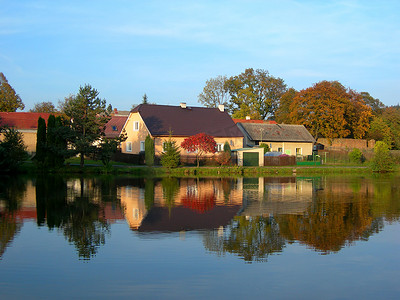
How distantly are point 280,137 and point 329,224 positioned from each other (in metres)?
42.4

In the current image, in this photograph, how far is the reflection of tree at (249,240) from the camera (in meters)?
11.8

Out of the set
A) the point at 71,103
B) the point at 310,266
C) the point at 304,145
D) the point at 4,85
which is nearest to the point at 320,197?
the point at 310,266

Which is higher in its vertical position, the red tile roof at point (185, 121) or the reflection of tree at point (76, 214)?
the red tile roof at point (185, 121)

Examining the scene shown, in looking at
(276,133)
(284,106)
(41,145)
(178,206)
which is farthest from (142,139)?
(284,106)

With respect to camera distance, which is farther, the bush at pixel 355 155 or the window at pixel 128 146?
the bush at pixel 355 155

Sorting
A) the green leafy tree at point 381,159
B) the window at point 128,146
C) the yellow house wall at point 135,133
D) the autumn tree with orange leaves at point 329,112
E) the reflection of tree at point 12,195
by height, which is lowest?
the reflection of tree at point 12,195

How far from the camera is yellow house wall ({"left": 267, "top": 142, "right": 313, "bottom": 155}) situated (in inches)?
2243

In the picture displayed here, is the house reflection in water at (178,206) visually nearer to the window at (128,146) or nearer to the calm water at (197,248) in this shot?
the calm water at (197,248)

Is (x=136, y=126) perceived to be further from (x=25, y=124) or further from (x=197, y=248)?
(x=197, y=248)

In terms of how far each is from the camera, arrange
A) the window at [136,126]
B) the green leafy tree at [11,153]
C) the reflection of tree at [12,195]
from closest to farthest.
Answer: the reflection of tree at [12,195]
the green leafy tree at [11,153]
the window at [136,126]

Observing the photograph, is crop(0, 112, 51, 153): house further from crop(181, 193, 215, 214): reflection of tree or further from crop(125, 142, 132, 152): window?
crop(181, 193, 215, 214): reflection of tree

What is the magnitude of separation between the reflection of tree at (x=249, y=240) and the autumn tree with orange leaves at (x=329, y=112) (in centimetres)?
4929

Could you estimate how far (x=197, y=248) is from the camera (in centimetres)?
1209

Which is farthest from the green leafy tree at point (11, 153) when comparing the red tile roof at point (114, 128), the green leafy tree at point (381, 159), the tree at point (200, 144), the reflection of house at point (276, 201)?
the green leafy tree at point (381, 159)
